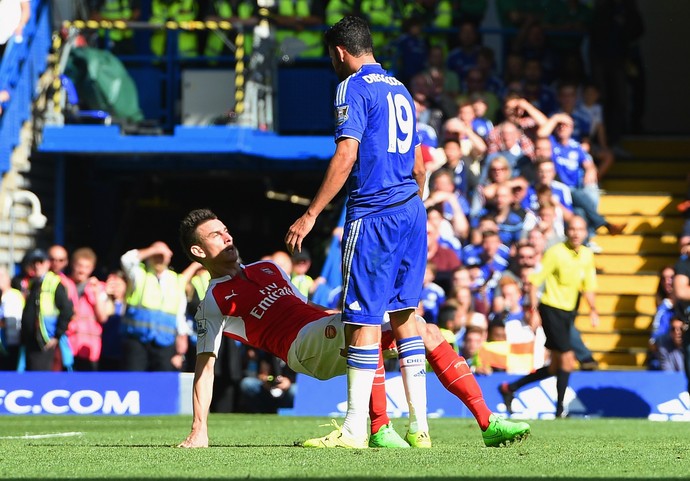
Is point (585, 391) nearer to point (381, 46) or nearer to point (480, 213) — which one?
point (480, 213)

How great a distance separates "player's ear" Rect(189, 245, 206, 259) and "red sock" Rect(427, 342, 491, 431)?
54.2 inches

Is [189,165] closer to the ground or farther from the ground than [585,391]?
farther from the ground

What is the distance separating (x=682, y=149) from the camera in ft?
63.3

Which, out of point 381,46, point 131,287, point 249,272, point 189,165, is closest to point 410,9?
point 381,46

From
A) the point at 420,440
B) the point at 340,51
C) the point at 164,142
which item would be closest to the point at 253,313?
the point at 420,440

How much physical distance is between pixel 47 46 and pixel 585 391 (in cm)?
875

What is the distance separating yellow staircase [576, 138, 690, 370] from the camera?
16.3m

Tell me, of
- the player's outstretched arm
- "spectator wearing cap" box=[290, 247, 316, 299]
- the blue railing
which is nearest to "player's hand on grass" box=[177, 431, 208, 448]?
the player's outstretched arm

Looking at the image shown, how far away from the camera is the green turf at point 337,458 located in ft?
19.0

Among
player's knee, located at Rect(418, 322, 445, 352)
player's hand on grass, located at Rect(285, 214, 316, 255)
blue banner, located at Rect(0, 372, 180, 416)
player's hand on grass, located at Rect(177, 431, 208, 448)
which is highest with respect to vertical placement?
player's hand on grass, located at Rect(285, 214, 316, 255)

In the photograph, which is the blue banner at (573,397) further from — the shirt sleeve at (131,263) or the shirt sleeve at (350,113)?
the shirt sleeve at (350,113)

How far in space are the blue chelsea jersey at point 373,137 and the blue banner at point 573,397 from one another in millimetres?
6614

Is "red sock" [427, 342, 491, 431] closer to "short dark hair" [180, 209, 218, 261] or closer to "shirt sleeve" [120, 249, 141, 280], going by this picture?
"short dark hair" [180, 209, 218, 261]

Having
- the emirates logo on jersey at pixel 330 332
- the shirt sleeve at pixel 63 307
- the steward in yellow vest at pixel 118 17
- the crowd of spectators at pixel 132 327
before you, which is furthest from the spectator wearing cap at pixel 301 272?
the emirates logo on jersey at pixel 330 332
